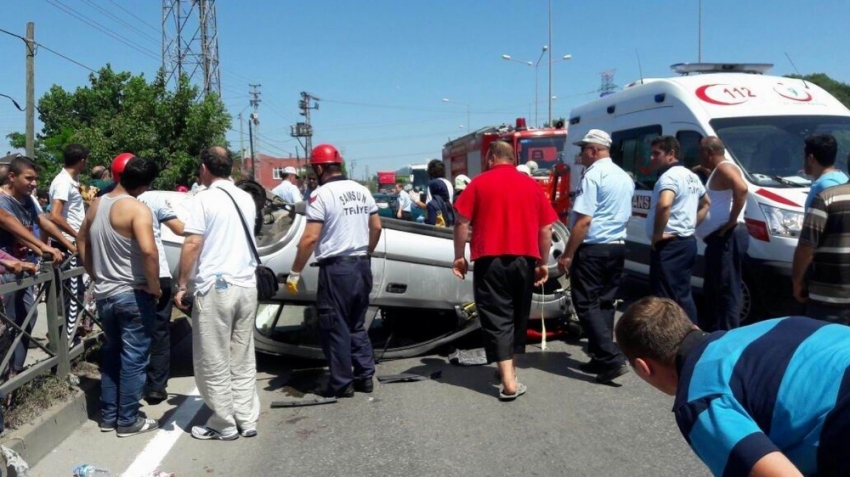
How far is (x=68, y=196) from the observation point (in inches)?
263

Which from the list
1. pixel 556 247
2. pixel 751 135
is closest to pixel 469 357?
pixel 556 247

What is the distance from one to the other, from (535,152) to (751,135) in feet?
29.4

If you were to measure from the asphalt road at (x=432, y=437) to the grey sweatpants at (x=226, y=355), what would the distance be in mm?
188

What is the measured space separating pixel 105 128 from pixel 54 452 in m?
24.1

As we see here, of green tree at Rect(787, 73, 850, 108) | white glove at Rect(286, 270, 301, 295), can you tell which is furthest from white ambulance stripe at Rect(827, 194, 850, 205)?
green tree at Rect(787, 73, 850, 108)

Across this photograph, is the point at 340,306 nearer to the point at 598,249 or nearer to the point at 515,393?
the point at 515,393

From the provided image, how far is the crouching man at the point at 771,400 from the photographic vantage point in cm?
166

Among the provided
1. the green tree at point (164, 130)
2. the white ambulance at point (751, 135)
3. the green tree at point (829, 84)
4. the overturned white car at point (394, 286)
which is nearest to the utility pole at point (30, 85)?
→ the green tree at point (164, 130)

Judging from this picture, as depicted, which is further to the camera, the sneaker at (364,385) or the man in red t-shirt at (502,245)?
the sneaker at (364,385)

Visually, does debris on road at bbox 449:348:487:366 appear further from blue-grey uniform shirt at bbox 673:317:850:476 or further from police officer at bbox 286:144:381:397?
blue-grey uniform shirt at bbox 673:317:850:476

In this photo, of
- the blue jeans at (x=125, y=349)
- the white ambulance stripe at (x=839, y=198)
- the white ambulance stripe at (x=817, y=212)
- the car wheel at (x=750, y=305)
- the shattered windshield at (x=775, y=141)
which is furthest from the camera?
the shattered windshield at (x=775, y=141)

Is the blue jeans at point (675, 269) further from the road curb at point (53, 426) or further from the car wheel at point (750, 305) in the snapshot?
the road curb at point (53, 426)

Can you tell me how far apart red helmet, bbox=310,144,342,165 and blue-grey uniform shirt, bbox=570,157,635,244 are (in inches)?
74.8

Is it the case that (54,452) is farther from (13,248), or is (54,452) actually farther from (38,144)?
(38,144)
